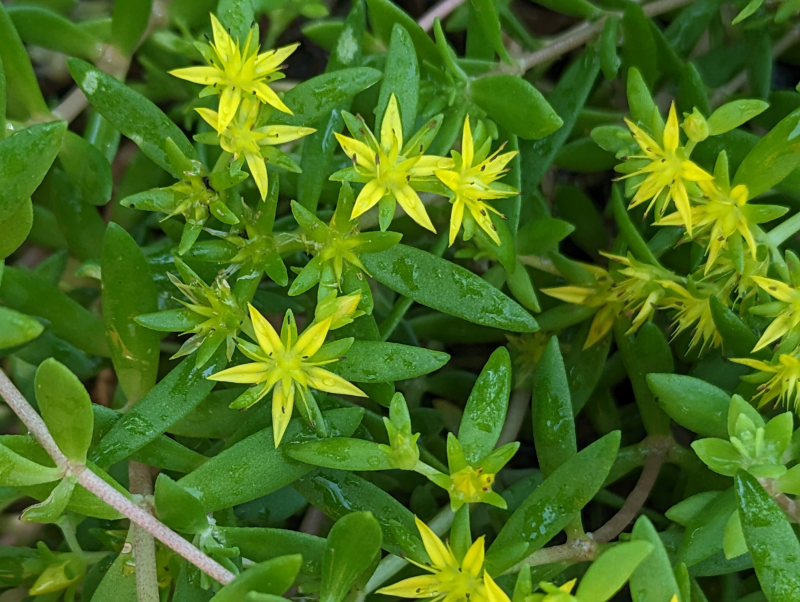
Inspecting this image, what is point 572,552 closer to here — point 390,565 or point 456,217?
point 390,565

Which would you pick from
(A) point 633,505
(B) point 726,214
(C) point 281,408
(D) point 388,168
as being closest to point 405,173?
(D) point 388,168

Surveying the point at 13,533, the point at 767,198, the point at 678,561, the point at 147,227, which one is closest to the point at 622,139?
the point at 767,198

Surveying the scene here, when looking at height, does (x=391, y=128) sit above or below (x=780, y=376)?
above

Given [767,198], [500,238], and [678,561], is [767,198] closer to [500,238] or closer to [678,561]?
[500,238]

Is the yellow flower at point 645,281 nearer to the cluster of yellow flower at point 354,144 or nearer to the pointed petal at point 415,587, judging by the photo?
the cluster of yellow flower at point 354,144

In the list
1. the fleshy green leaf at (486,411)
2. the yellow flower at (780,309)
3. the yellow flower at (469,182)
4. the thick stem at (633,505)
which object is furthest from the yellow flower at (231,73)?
the thick stem at (633,505)

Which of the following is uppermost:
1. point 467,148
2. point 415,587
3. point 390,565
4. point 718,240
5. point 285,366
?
point 467,148

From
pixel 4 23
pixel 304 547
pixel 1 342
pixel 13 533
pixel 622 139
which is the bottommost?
pixel 13 533
